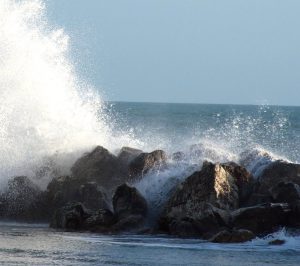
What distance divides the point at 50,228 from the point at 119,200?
66.3 inches

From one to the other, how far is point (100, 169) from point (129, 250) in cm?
668

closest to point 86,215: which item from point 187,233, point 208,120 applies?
point 187,233

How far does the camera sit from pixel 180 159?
2402 centimetres

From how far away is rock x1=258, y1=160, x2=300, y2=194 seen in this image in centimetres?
2205

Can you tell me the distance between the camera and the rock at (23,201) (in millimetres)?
22594

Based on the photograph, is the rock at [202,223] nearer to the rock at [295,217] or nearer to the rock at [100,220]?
the rock at [295,217]

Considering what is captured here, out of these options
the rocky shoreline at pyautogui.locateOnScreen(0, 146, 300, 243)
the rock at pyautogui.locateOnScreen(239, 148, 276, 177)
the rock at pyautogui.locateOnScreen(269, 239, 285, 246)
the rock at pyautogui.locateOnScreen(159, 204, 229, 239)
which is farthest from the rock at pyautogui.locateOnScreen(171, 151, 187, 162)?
the rock at pyautogui.locateOnScreen(269, 239, 285, 246)

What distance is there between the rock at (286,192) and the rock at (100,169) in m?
4.34

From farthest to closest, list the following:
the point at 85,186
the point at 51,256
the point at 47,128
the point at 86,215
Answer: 1. the point at 47,128
2. the point at 85,186
3. the point at 86,215
4. the point at 51,256

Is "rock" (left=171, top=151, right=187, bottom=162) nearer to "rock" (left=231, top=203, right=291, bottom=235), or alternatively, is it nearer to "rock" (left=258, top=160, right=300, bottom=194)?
"rock" (left=258, top=160, right=300, bottom=194)

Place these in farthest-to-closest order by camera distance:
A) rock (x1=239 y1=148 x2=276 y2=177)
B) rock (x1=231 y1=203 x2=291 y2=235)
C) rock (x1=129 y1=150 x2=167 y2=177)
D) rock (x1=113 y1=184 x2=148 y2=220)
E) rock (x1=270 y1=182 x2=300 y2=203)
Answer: rock (x1=239 y1=148 x2=276 y2=177) → rock (x1=129 y1=150 x2=167 y2=177) → rock (x1=113 y1=184 x2=148 y2=220) → rock (x1=270 y1=182 x2=300 y2=203) → rock (x1=231 y1=203 x2=291 y2=235)

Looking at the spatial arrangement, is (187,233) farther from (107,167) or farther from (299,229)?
(107,167)

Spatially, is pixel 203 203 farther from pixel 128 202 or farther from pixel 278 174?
pixel 278 174

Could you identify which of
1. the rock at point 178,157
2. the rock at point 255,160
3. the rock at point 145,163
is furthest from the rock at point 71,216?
the rock at point 255,160
